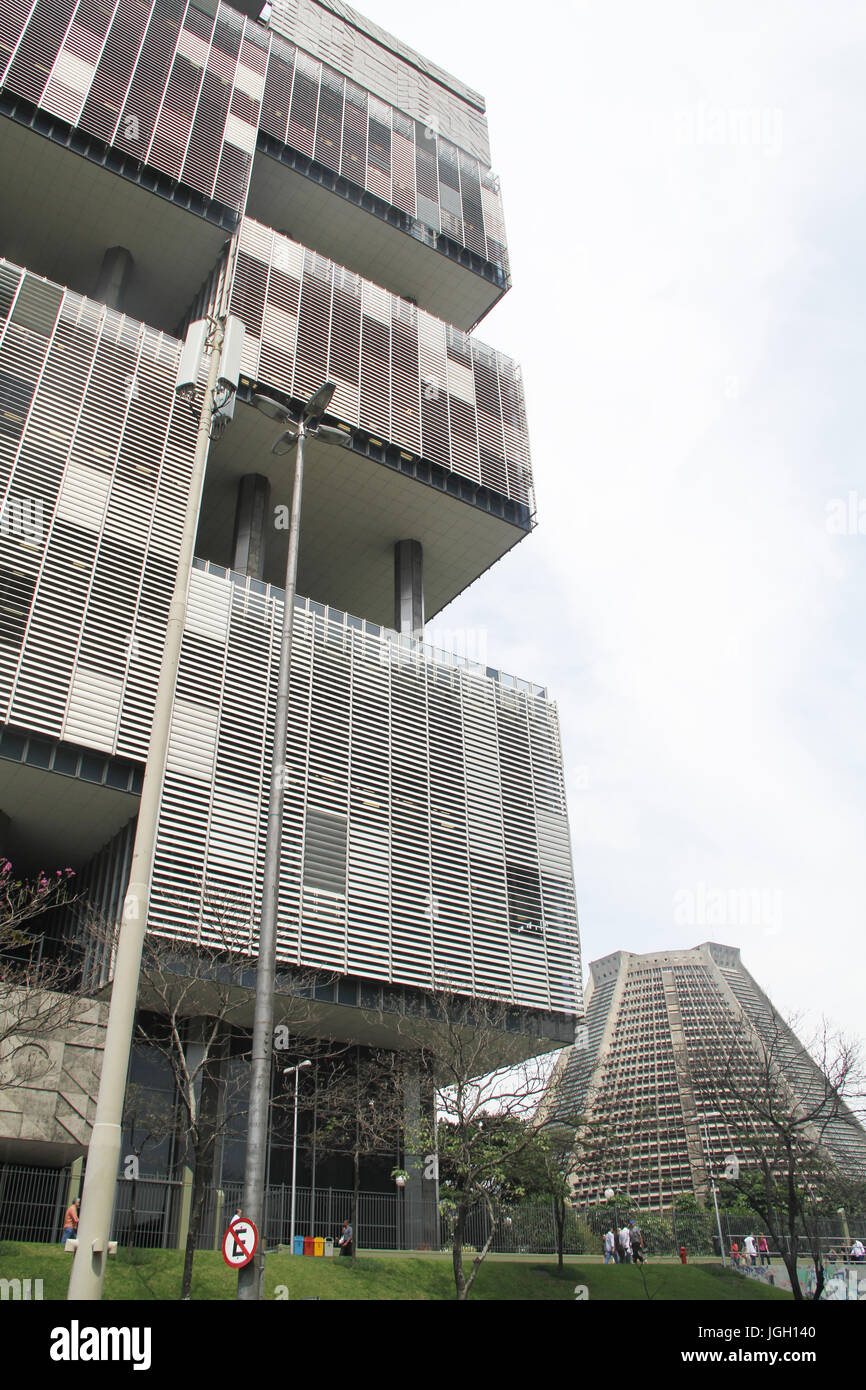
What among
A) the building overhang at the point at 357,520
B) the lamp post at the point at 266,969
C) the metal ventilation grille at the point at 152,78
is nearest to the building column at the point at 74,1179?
the lamp post at the point at 266,969

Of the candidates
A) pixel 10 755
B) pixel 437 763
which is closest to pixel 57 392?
pixel 10 755

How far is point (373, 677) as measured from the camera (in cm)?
3447

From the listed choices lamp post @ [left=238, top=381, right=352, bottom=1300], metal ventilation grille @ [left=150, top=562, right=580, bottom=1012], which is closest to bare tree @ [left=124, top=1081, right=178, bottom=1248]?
metal ventilation grille @ [left=150, top=562, right=580, bottom=1012]

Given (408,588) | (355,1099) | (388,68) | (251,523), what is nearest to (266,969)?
(355,1099)

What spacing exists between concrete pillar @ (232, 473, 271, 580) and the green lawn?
23393 millimetres

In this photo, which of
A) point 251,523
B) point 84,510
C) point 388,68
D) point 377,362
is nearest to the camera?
point 84,510

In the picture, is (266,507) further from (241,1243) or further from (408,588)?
(241,1243)

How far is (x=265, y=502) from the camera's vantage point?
4031 centimetres

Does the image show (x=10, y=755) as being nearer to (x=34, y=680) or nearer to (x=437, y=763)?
(x=34, y=680)

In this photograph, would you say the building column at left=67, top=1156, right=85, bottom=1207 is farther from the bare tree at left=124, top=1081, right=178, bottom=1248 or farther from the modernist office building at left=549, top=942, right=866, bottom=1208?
the modernist office building at left=549, top=942, right=866, bottom=1208

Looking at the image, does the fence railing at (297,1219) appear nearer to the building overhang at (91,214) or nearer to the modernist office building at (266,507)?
the modernist office building at (266,507)

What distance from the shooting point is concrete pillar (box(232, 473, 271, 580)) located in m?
37.4

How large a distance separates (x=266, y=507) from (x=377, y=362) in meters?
8.26

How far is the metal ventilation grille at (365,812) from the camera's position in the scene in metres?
27.5
